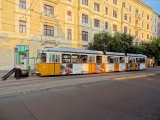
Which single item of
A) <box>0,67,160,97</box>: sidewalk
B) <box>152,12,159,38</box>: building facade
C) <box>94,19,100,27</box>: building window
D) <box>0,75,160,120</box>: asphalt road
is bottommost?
<box>0,75,160,120</box>: asphalt road

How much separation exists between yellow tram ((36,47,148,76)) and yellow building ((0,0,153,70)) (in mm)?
9435

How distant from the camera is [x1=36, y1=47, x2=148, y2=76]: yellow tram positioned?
16.5 meters

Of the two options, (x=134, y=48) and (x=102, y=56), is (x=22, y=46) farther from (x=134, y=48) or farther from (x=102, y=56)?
(x=134, y=48)

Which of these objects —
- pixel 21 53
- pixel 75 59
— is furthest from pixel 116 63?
pixel 21 53

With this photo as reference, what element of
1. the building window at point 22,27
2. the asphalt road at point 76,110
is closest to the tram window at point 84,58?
the building window at point 22,27

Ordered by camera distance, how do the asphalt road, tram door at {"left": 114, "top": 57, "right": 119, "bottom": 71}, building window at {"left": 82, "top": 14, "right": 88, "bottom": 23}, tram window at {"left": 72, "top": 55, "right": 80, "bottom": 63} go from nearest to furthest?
the asphalt road
tram window at {"left": 72, "top": 55, "right": 80, "bottom": 63}
tram door at {"left": 114, "top": 57, "right": 119, "bottom": 71}
building window at {"left": 82, "top": 14, "right": 88, "bottom": 23}

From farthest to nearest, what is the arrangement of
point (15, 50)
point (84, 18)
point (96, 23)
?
point (96, 23)
point (84, 18)
point (15, 50)

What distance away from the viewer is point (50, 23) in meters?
28.3

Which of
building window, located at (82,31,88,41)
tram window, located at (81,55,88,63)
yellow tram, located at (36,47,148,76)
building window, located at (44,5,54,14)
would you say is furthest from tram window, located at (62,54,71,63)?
building window, located at (82,31,88,41)

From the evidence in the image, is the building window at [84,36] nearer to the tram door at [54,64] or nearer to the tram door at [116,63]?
the tram door at [116,63]

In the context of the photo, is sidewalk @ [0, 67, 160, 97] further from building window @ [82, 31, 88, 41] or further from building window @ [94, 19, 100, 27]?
building window @ [94, 19, 100, 27]

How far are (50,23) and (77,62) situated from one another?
12394 mm

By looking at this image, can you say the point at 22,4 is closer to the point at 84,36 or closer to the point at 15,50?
the point at 15,50

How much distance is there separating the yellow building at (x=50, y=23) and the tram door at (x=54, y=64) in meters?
10.2
